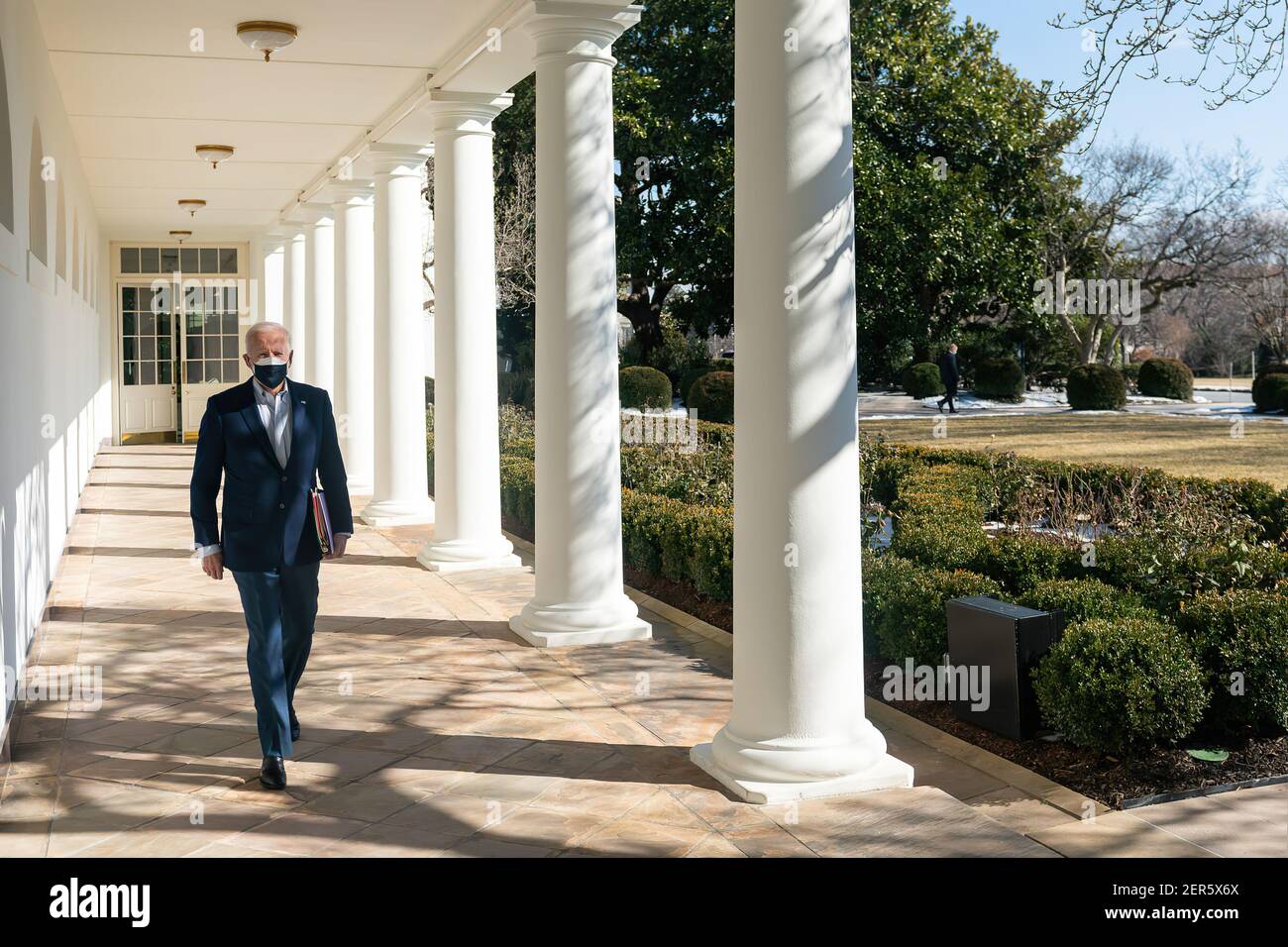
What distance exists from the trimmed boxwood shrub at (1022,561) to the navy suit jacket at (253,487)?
4.58 meters

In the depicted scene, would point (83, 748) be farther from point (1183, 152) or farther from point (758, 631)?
point (1183, 152)

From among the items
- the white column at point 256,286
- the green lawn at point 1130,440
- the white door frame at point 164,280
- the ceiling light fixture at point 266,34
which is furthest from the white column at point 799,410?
the white door frame at point 164,280

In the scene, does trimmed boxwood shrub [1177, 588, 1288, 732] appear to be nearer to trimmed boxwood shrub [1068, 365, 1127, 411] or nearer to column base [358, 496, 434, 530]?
column base [358, 496, 434, 530]

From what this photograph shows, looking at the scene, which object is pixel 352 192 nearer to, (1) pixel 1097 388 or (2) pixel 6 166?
(2) pixel 6 166

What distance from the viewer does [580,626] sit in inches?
314

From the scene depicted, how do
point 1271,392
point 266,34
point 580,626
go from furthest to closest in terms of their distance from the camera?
point 1271,392 → point 266,34 → point 580,626

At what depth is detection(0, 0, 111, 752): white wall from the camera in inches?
251

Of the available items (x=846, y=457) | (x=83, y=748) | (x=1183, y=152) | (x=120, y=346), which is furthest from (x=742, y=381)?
(x=1183, y=152)

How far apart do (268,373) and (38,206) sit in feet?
18.5

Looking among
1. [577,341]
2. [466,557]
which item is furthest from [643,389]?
[577,341]

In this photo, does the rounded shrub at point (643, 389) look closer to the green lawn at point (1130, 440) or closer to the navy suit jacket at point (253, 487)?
the green lawn at point (1130, 440)

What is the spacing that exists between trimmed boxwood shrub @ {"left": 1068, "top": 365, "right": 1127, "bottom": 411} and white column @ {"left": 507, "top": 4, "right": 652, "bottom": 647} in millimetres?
25911

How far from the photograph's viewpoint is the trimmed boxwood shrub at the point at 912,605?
6.91 meters

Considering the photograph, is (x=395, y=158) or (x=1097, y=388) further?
(x=1097, y=388)
